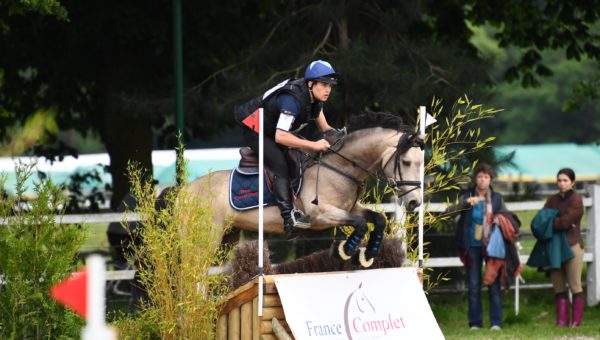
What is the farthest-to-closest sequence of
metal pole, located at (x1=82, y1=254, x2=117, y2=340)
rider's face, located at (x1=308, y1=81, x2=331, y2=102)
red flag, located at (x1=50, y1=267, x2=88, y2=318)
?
rider's face, located at (x1=308, y1=81, x2=331, y2=102) < red flag, located at (x1=50, y1=267, x2=88, y2=318) < metal pole, located at (x1=82, y1=254, x2=117, y2=340)

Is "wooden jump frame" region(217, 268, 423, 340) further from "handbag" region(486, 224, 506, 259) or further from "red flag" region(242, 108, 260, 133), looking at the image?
"handbag" region(486, 224, 506, 259)

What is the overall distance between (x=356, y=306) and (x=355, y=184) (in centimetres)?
120

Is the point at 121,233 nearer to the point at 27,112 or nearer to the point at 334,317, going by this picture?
the point at 27,112

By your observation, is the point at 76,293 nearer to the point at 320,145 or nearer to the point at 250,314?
the point at 250,314

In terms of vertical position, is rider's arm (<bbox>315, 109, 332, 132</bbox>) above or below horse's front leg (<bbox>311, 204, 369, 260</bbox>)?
above

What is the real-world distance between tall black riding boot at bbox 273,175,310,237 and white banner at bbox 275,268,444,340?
683 mm

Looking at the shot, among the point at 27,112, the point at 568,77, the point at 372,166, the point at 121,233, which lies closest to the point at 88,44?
the point at 27,112

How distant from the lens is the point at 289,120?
26.6 feet

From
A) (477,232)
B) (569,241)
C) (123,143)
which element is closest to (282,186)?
(477,232)

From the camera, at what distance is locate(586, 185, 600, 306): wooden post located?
13594 mm

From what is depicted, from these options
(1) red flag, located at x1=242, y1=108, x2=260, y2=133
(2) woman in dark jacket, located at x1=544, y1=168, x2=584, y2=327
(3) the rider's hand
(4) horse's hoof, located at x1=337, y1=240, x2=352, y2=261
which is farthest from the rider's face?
(2) woman in dark jacket, located at x1=544, y1=168, x2=584, y2=327

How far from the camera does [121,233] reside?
12898 mm

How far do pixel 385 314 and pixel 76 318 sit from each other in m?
2.08

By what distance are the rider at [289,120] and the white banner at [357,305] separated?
759 millimetres
